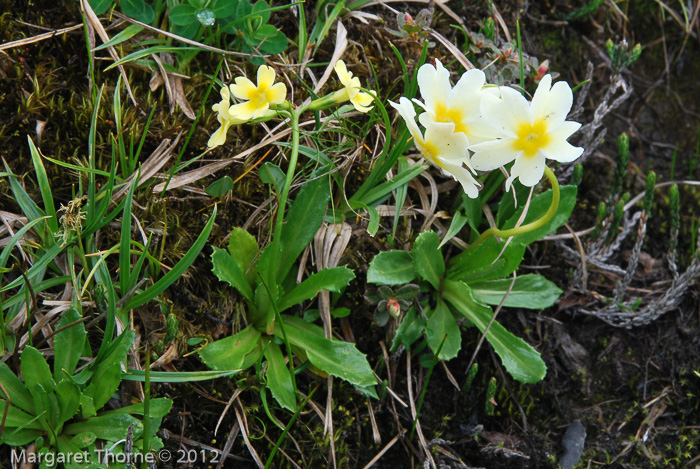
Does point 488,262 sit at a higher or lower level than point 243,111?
lower

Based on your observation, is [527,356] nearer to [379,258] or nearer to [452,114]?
[379,258]

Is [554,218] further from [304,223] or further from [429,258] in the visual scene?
[304,223]

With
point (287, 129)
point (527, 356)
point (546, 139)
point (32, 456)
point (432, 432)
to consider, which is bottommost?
point (432, 432)

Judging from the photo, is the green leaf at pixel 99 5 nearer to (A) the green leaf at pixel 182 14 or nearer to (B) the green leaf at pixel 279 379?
(A) the green leaf at pixel 182 14

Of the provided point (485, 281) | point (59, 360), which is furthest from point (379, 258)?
point (59, 360)

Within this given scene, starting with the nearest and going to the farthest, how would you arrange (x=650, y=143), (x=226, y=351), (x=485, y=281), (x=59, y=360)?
(x=59, y=360), (x=226, y=351), (x=485, y=281), (x=650, y=143)

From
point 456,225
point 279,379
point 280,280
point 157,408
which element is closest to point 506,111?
point 456,225

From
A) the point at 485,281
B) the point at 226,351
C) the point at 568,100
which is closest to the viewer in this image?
the point at 568,100

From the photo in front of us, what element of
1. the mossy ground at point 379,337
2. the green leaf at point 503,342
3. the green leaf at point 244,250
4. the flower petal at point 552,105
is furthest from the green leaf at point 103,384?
the flower petal at point 552,105
